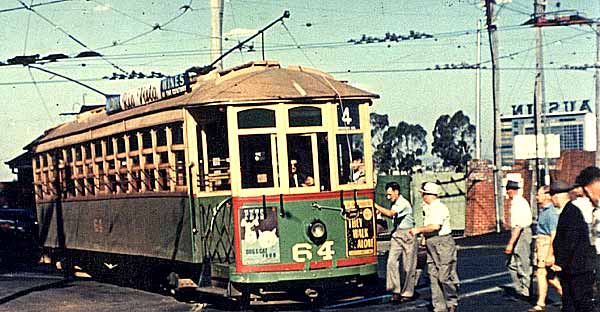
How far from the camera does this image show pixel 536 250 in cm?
1308

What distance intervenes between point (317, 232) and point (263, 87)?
6.38ft

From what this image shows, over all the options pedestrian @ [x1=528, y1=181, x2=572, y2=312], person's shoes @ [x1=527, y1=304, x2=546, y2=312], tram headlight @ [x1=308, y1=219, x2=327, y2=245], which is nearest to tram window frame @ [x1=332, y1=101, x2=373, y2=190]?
tram headlight @ [x1=308, y1=219, x2=327, y2=245]

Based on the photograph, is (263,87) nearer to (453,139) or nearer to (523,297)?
(523,297)

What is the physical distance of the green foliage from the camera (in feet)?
136

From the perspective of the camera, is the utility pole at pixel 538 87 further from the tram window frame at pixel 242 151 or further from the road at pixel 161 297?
the tram window frame at pixel 242 151

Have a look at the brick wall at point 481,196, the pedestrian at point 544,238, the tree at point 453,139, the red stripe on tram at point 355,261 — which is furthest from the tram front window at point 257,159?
the tree at point 453,139

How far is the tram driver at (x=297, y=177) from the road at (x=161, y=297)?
1.54 m

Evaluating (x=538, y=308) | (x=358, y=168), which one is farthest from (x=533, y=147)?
(x=538, y=308)

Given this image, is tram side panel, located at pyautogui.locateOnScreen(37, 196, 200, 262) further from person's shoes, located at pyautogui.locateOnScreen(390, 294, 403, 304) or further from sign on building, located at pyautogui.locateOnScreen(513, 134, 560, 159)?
sign on building, located at pyautogui.locateOnScreen(513, 134, 560, 159)

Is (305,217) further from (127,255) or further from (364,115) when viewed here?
(127,255)

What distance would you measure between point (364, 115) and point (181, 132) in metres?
2.39

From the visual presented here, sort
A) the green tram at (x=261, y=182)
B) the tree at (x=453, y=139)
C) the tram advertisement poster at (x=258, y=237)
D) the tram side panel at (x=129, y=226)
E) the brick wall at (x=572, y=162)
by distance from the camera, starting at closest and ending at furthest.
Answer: the tram advertisement poster at (x=258, y=237) < the green tram at (x=261, y=182) < the tram side panel at (x=129, y=226) < the brick wall at (x=572, y=162) < the tree at (x=453, y=139)

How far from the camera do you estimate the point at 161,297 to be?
636 inches

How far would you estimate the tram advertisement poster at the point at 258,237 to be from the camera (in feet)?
43.5
